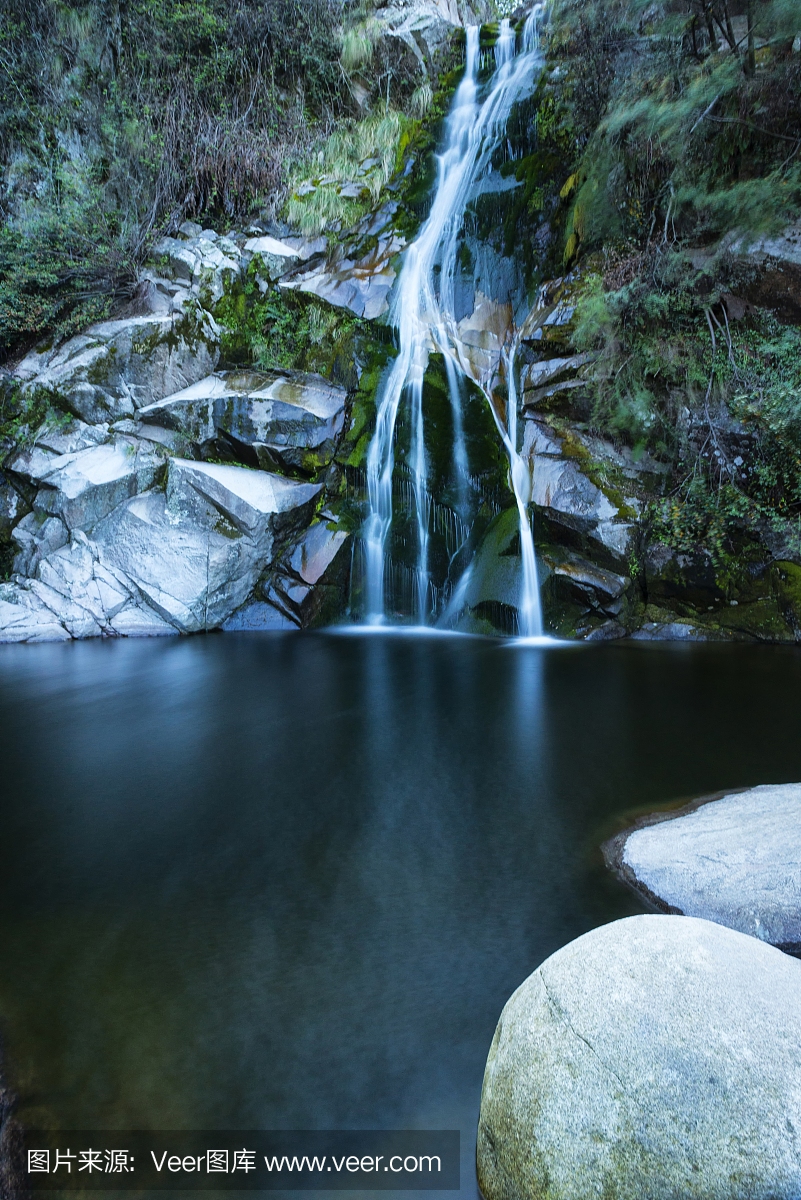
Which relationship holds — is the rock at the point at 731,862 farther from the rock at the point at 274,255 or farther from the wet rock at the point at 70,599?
the rock at the point at 274,255

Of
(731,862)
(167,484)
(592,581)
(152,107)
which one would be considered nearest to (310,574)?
(167,484)

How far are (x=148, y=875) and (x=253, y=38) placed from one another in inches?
699

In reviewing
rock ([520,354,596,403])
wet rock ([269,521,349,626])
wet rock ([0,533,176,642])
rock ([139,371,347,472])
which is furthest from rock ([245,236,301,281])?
wet rock ([0,533,176,642])

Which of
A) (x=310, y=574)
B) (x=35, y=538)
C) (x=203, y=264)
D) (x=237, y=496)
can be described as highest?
(x=203, y=264)

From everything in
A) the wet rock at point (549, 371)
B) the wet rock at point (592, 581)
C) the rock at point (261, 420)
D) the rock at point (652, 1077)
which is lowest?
the rock at point (652, 1077)

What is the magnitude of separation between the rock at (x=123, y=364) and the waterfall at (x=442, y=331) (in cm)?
353

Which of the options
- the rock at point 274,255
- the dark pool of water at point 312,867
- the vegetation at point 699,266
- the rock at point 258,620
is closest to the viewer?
the dark pool of water at point 312,867

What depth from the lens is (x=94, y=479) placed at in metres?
10.2

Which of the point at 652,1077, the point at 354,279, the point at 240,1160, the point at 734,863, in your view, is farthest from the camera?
the point at 354,279

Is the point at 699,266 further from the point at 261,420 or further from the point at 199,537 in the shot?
the point at 199,537

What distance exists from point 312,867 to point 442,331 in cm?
1014

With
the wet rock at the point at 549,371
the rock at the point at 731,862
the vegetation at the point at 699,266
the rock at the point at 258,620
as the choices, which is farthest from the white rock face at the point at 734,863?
the rock at the point at 258,620

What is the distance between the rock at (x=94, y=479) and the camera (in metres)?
10.2

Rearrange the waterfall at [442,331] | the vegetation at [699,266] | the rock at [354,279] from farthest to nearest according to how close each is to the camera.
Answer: the rock at [354,279]
the waterfall at [442,331]
the vegetation at [699,266]
